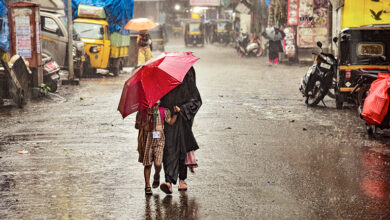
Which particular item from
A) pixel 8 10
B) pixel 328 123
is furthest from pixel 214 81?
pixel 328 123

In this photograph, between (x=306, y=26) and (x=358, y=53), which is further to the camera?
(x=306, y=26)

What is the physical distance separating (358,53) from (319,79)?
1184 mm

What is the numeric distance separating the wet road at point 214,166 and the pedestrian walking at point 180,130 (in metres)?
0.31

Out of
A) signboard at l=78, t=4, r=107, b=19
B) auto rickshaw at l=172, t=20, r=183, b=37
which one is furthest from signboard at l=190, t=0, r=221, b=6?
signboard at l=78, t=4, r=107, b=19

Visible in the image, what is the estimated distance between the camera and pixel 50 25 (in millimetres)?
20391

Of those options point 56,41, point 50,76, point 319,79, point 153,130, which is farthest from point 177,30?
point 153,130

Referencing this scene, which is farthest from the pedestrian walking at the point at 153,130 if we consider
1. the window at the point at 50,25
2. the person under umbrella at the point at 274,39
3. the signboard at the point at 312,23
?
the signboard at the point at 312,23

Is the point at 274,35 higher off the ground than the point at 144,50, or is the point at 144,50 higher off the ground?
the point at 274,35

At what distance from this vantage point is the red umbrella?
19.9 feet

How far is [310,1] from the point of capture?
30438 mm

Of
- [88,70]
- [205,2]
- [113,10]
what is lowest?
[88,70]

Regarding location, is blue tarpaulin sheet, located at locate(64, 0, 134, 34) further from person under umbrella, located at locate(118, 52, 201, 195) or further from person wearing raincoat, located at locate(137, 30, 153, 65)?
person under umbrella, located at locate(118, 52, 201, 195)

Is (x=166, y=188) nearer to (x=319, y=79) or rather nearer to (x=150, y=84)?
(x=150, y=84)

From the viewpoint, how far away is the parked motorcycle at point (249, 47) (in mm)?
38656
